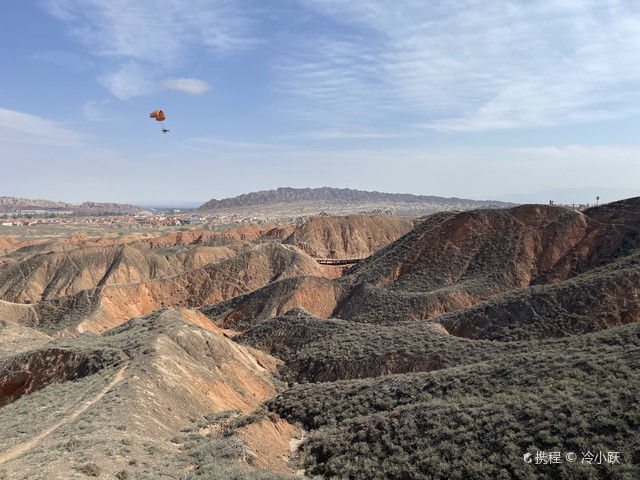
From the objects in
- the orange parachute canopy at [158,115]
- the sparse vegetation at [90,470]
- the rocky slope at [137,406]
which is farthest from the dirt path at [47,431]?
the orange parachute canopy at [158,115]

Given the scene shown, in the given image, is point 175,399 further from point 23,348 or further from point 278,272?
point 278,272

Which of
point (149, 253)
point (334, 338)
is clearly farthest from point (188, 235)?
point (334, 338)

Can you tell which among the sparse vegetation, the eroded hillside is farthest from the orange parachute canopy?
the sparse vegetation

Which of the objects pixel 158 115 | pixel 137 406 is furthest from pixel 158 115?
pixel 137 406

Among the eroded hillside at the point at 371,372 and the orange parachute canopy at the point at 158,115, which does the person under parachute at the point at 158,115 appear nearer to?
the orange parachute canopy at the point at 158,115

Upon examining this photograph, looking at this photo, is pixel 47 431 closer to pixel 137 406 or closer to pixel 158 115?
pixel 137 406

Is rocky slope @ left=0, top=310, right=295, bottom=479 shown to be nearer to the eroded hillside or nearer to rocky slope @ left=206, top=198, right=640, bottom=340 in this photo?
the eroded hillside

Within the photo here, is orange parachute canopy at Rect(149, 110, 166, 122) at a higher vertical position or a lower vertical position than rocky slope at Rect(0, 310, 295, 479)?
higher

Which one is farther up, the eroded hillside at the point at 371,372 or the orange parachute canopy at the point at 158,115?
the orange parachute canopy at the point at 158,115

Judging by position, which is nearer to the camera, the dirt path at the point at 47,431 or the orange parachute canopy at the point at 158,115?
the dirt path at the point at 47,431
